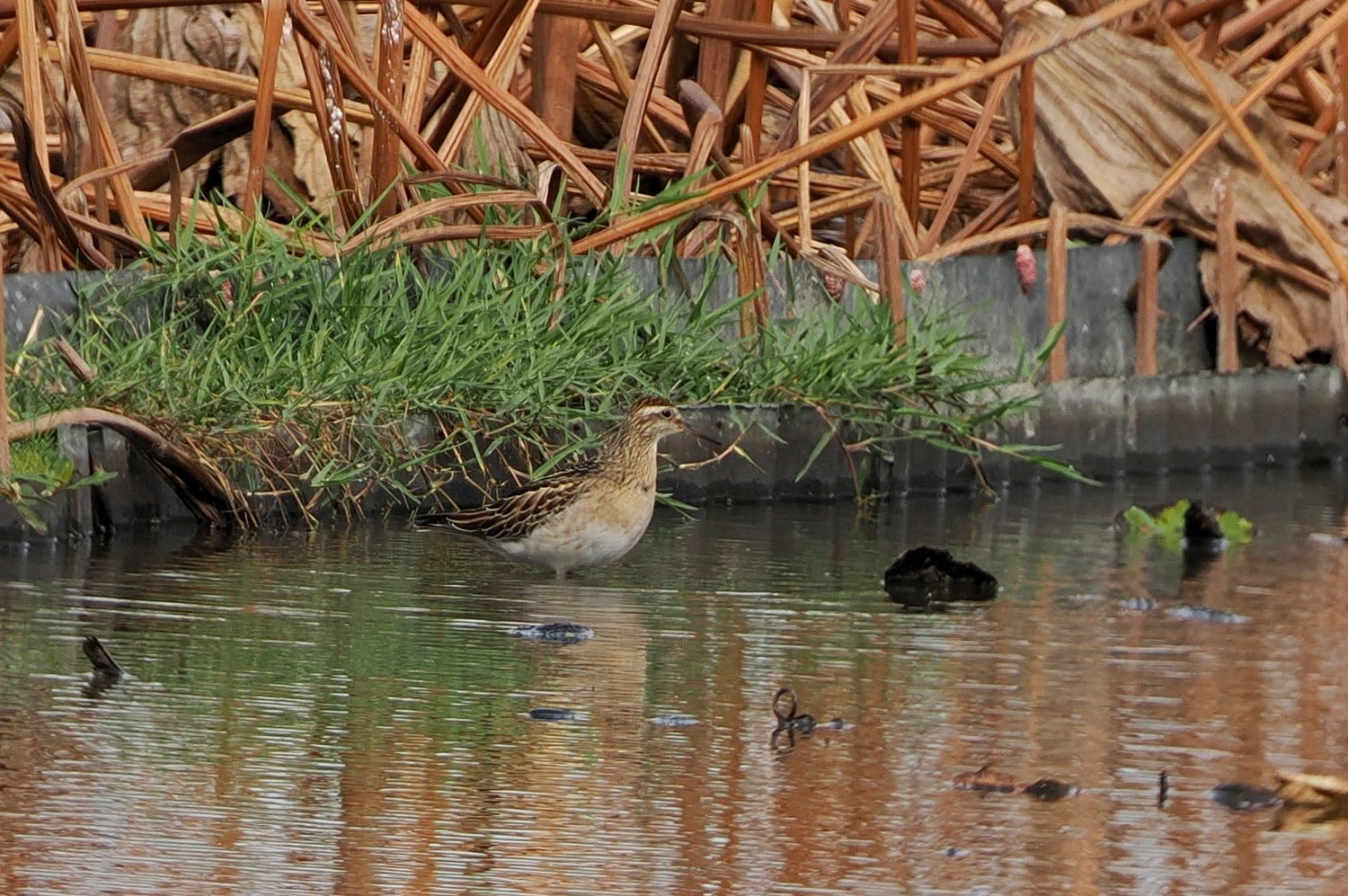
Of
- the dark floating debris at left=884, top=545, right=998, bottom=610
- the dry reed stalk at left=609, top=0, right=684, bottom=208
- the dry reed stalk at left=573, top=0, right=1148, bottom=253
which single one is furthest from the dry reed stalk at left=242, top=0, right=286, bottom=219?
the dark floating debris at left=884, top=545, right=998, bottom=610

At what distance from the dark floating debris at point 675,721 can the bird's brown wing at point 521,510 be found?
2389 mm

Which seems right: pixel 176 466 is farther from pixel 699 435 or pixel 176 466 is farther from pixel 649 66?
pixel 649 66

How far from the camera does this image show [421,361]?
982 cm

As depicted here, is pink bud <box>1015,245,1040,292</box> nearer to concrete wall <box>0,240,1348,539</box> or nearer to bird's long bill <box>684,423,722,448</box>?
concrete wall <box>0,240,1348,539</box>

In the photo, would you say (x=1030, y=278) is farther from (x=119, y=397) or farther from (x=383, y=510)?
(x=119, y=397)

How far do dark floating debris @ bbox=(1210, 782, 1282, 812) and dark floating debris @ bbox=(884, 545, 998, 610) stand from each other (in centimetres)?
281

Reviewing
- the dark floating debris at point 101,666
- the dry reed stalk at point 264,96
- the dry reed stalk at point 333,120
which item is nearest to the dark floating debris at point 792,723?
the dark floating debris at point 101,666

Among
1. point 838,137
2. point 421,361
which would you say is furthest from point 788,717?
point 838,137

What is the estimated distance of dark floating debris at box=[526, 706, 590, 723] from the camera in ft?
19.9

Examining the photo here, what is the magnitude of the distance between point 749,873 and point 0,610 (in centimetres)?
333

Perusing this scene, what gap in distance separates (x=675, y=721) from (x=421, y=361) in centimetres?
396

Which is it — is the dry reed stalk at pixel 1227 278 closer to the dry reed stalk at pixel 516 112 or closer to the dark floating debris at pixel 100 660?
the dry reed stalk at pixel 516 112

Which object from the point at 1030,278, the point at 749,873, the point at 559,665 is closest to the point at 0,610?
the point at 559,665

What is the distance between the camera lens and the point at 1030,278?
1272 cm
